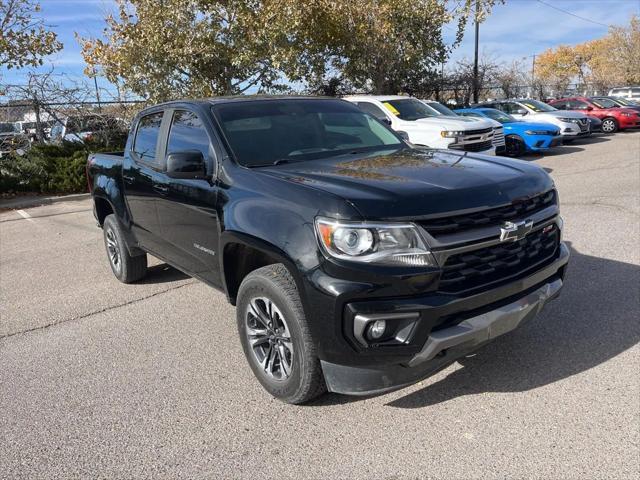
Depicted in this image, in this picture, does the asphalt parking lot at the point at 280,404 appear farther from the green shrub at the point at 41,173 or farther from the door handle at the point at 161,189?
the green shrub at the point at 41,173

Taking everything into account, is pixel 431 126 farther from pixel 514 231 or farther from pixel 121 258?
pixel 514 231

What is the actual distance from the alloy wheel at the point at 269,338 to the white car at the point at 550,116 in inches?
598

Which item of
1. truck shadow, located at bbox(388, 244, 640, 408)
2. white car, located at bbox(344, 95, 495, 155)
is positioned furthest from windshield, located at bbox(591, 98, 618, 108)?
truck shadow, located at bbox(388, 244, 640, 408)

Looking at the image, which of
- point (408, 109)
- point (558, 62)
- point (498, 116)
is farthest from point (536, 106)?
point (558, 62)

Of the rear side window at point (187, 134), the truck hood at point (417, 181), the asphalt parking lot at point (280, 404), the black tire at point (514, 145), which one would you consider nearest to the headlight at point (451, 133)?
the black tire at point (514, 145)

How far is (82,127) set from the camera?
13609 mm

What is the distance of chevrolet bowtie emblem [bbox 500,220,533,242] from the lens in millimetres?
2936

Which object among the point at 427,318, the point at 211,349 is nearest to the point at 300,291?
the point at 427,318

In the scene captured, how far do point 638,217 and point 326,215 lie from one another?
6.14 meters

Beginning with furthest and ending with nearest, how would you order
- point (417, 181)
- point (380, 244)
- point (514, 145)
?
1. point (514, 145)
2. point (417, 181)
3. point (380, 244)

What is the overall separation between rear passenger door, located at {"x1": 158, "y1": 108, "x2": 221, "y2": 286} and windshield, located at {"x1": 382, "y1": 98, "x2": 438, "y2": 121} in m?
8.49

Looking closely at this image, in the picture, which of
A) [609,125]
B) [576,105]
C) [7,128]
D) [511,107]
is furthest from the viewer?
[576,105]

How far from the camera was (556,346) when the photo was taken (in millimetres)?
3748

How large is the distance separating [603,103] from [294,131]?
23.1 metres
